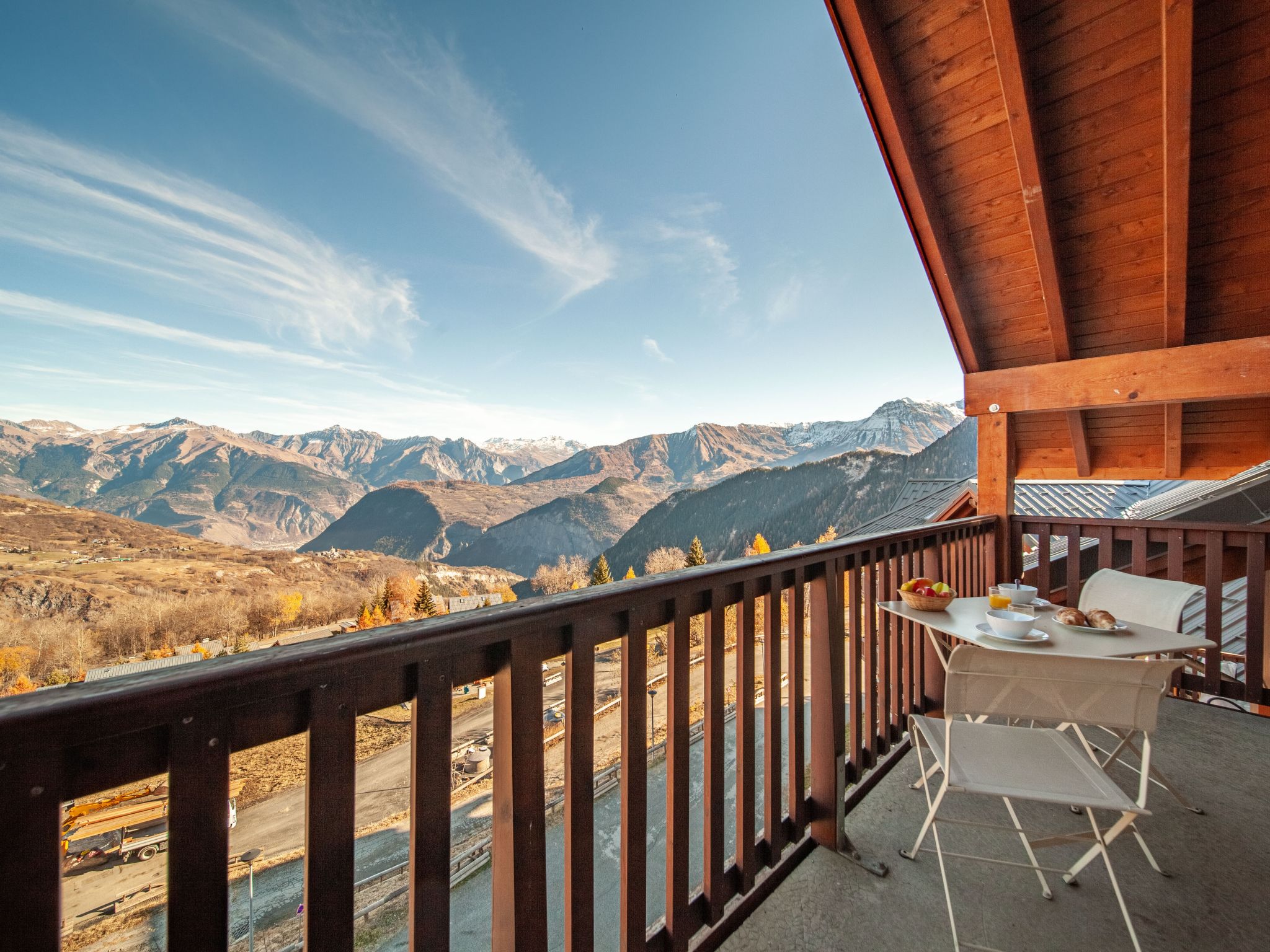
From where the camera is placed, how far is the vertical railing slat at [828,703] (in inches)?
A: 79.3

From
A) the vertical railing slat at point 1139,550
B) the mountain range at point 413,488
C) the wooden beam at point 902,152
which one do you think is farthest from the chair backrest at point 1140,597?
the mountain range at point 413,488

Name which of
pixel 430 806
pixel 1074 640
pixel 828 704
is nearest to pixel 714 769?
pixel 828 704

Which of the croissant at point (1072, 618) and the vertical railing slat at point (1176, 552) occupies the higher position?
the vertical railing slat at point (1176, 552)

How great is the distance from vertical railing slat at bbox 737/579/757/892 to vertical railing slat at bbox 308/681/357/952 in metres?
1.12

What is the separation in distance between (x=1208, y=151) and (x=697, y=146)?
10.9m

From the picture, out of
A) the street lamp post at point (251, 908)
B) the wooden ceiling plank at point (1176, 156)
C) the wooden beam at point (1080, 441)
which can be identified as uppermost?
the wooden ceiling plank at point (1176, 156)

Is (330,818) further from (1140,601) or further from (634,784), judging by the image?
(1140,601)

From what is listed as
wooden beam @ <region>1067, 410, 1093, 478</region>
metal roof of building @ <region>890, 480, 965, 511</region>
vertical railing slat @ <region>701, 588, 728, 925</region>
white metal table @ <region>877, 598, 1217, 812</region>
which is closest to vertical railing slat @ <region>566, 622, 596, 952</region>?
vertical railing slat @ <region>701, 588, 728, 925</region>

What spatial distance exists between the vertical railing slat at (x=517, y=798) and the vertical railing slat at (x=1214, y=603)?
4.16 meters

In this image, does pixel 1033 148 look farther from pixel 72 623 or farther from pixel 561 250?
pixel 72 623

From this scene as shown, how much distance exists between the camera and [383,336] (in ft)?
242

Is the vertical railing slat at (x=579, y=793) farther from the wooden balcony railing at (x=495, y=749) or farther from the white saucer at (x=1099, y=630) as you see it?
the white saucer at (x=1099, y=630)

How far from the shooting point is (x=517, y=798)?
1.09 meters

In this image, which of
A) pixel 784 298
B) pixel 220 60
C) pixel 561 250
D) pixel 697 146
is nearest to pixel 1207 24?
pixel 697 146
